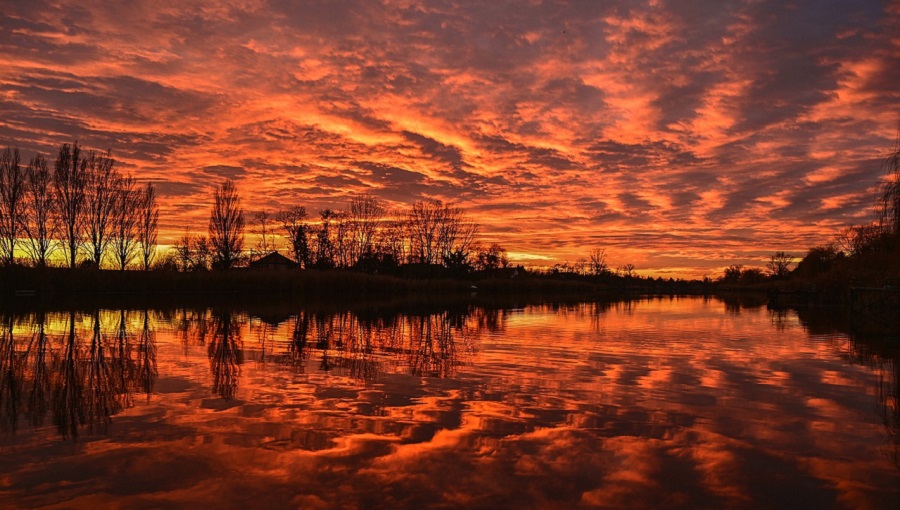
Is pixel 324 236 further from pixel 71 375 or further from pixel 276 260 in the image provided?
pixel 71 375

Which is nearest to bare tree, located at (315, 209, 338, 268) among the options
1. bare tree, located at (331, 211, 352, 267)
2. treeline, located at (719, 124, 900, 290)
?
bare tree, located at (331, 211, 352, 267)

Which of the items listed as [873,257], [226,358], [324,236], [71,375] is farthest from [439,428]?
[324,236]

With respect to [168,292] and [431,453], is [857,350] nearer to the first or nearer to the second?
[431,453]

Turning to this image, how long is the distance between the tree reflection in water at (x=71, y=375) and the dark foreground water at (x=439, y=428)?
5 cm

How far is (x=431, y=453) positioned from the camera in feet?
16.5

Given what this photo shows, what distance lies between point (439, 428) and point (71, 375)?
588 centimetres

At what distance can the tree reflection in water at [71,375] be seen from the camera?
6.13m

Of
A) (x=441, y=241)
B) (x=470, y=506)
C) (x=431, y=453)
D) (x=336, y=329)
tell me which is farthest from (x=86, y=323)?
(x=441, y=241)

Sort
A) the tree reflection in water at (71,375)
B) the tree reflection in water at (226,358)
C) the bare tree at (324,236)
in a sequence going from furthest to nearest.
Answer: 1. the bare tree at (324,236)
2. the tree reflection in water at (226,358)
3. the tree reflection in water at (71,375)

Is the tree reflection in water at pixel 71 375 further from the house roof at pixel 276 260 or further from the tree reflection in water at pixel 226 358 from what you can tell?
the house roof at pixel 276 260

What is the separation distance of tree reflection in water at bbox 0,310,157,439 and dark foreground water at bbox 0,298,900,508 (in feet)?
0.16

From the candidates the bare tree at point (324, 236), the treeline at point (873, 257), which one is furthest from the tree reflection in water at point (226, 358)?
the bare tree at point (324, 236)

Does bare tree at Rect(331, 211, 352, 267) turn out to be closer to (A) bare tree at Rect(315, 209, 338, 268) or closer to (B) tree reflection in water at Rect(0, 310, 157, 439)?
(A) bare tree at Rect(315, 209, 338, 268)

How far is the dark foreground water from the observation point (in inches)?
165
